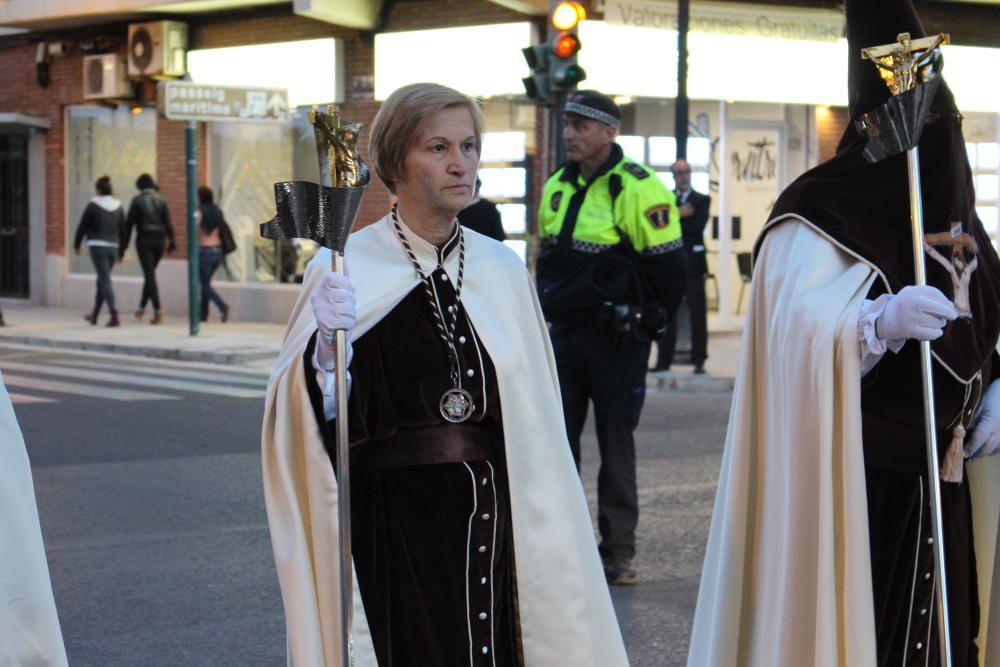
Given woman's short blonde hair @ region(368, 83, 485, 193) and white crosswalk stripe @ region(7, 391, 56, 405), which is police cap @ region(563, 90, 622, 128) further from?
white crosswalk stripe @ region(7, 391, 56, 405)

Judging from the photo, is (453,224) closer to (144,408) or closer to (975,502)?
(975,502)

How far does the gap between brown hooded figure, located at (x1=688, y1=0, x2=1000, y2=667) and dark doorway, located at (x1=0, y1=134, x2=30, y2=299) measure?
2252cm

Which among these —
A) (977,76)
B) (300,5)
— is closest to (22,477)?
(300,5)

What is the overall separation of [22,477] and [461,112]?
1440 mm

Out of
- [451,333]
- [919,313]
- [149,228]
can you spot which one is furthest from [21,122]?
[919,313]

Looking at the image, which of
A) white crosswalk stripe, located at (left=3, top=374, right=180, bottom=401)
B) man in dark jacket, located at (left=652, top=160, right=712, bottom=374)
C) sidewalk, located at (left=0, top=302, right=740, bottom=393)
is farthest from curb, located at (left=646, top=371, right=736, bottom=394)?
white crosswalk stripe, located at (left=3, top=374, right=180, bottom=401)

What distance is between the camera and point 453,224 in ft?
13.2

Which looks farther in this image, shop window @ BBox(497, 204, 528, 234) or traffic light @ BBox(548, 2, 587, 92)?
shop window @ BBox(497, 204, 528, 234)

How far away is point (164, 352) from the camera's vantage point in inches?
674

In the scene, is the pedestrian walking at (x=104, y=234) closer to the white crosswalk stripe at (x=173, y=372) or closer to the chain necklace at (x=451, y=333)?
the white crosswalk stripe at (x=173, y=372)

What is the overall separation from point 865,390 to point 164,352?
13884 mm

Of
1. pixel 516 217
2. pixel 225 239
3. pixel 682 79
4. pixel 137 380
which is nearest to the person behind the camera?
pixel 137 380

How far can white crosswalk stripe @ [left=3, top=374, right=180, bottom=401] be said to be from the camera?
13.3 m

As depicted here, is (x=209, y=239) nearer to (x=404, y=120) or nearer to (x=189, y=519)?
(x=189, y=519)
